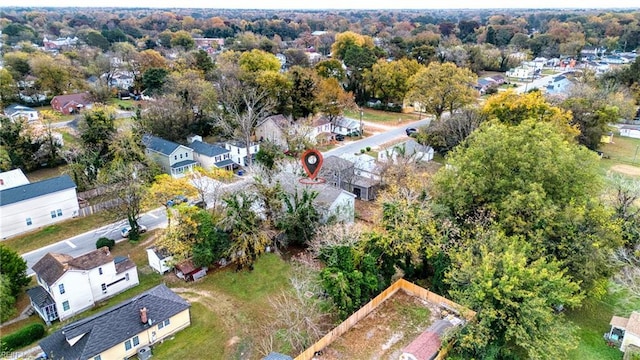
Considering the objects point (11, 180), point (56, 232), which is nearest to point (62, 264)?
point (56, 232)

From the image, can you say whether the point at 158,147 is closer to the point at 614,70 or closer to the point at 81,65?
the point at 81,65

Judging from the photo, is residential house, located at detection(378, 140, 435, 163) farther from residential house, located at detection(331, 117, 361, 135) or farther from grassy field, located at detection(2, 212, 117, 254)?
grassy field, located at detection(2, 212, 117, 254)

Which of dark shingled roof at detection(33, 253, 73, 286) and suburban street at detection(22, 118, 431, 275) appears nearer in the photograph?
dark shingled roof at detection(33, 253, 73, 286)

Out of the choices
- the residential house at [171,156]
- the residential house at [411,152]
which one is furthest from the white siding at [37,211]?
the residential house at [411,152]

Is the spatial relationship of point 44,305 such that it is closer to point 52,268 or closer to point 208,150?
point 52,268

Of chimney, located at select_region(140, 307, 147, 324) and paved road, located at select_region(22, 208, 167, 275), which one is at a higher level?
chimney, located at select_region(140, 307, 147, 324)

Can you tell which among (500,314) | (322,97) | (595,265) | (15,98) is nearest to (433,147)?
(322,97)

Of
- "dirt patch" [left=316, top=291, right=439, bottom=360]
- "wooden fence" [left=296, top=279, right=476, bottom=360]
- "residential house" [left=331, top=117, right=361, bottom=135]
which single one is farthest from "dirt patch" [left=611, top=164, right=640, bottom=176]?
"dirt patch" [left=316, top=291, right=439, bottom=360]
